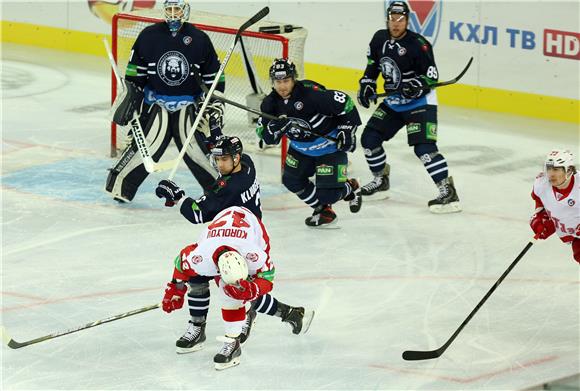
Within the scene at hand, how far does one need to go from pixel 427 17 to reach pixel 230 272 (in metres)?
5.43

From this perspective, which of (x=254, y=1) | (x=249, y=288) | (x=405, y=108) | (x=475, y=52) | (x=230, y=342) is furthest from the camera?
(x=254, y=1)

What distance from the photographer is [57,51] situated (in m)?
11.5

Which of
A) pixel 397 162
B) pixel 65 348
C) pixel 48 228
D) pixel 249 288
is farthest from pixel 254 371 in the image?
pixel 397 162

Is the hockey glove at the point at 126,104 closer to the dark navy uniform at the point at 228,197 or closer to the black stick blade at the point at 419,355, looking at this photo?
the dark navy uniform at the point at 228,197

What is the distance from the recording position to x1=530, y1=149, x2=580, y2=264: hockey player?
190 inches

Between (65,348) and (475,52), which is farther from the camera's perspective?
(475,52)

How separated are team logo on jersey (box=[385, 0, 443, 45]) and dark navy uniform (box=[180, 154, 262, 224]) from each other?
189 inches

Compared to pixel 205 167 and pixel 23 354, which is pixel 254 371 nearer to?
pixel 23 354

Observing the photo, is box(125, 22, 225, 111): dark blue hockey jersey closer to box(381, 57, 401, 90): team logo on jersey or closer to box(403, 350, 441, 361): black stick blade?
box(381, 57, 401, 90): team logo on jersey

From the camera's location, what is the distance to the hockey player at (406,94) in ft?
22.8

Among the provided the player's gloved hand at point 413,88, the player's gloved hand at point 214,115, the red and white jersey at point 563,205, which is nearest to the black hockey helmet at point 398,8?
the player's gloved hand at point 413,88

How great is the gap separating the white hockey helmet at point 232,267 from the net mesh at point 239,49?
12.1ft

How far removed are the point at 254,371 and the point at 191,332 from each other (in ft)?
1.05

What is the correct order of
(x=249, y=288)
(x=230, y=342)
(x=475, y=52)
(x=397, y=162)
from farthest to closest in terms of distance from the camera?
(x=475, y=52) < (x=397, y=162) < (x=230, y=342) < (x=249, y=288)
